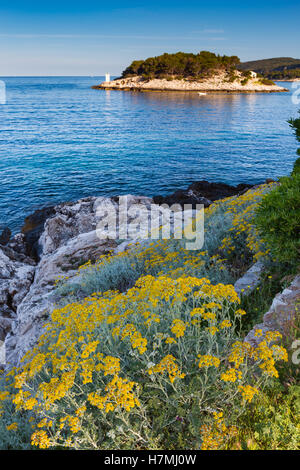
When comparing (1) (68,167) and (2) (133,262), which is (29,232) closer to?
(2) (133,262)

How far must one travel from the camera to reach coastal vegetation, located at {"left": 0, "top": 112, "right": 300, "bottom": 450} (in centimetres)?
265

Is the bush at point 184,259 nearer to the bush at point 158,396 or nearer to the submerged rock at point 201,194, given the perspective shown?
the bush at point 158,396

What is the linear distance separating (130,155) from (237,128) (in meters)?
23.7

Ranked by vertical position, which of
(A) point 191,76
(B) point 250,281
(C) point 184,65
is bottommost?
(B) point 250,281

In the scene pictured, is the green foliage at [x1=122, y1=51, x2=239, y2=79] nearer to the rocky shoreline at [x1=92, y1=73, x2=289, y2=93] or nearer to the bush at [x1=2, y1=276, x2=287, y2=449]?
the rocky shoreline at [x1=92, y1=73, x2=289, y2=93]

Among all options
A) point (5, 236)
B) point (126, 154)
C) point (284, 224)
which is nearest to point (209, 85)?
point (126, 154)

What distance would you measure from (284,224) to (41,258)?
10.6m

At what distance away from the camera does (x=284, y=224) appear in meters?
4.56

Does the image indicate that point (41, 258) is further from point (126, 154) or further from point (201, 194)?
point (126, 154)

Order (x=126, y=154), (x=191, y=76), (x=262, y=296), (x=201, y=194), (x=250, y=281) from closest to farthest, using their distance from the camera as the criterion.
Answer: (x=262, y=296)
(x=250, y=281)
(x=201, y=194)
(x=126, y=154)
(x=191, y=76)

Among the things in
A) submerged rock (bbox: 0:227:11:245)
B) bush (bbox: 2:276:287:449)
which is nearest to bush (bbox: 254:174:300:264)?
bush (bbox: 2:276:287:449)

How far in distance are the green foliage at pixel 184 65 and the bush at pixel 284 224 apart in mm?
120902

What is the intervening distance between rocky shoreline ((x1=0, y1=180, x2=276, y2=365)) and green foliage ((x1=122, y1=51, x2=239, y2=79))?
110 meters

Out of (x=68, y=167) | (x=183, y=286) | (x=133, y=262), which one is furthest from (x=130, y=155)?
(x=183, y=286)
